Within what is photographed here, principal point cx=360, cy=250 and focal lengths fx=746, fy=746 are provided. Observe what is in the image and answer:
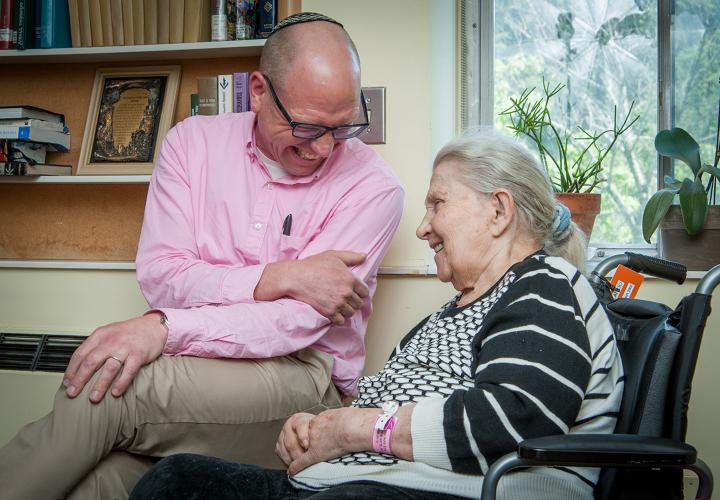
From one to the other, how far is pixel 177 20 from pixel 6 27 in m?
0.63

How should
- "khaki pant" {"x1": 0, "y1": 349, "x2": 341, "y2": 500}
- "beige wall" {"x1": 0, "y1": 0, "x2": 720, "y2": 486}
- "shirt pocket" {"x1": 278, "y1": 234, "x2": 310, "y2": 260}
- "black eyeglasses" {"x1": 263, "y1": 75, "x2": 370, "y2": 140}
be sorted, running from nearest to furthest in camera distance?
"khaki pant" {"x1": 0, "y1": 349, "x2": 341, "y2": 500}, "black eyeglasses" {"x1": 263, "y1": 75, "x2": 370, "y2": 140}, "shirt pocket" {"x1": 278, "y1": 234, "x2": 310, "y2": 260}, "beige wall" {"x1": 0, "y1": 0, "x2": 720, "y2": 486}

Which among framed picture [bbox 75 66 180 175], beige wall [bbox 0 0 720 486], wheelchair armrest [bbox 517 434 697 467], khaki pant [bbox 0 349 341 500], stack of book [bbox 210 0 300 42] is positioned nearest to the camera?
wheelchair armrest [bbox 517 434 697 467]

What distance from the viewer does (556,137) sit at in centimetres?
249

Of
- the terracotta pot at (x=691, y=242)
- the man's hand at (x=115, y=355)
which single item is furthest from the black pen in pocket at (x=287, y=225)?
the terracotta pot at (x=691, y=242)

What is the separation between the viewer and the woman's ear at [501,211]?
1410 millimetres

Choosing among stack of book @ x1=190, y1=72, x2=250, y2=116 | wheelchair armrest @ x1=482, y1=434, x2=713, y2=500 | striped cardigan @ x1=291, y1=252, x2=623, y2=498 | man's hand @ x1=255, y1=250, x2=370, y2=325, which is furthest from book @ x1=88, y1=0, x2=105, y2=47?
wheelchair armrest @ x1=482, y1=434, x2=713, y2=500

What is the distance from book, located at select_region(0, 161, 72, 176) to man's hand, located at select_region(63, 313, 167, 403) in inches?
51.9

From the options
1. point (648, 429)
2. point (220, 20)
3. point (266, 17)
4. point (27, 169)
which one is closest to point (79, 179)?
point (27, 169)

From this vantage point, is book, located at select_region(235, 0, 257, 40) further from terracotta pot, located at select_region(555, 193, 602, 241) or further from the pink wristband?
the pink wristband

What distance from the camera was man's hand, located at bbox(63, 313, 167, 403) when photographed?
4.67ft

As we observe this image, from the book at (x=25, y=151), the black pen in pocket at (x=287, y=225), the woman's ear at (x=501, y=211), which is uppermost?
the book at (x=25, y=151)

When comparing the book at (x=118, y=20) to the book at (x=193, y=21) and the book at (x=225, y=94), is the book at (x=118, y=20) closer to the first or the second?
the book at (x=193, y=21)

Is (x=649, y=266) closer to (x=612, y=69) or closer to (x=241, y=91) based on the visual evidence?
(x=612, y=69)

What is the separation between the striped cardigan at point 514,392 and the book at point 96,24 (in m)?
1.87
